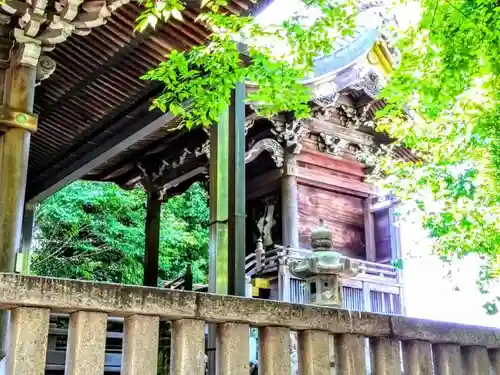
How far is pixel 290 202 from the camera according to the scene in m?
12.2

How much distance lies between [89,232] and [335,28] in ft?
40.9

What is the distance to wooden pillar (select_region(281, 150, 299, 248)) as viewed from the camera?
1207cm

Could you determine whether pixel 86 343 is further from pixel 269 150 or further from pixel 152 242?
pixel 269 150

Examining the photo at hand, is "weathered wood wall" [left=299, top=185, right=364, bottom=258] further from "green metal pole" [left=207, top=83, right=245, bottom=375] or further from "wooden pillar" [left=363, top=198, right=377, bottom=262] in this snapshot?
"green metal pole" [left=207, top=83, right=245, bottom=375]

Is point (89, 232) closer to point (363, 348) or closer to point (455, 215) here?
point (455, 215)

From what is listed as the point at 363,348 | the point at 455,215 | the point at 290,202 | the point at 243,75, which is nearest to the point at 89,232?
the point at 290,202

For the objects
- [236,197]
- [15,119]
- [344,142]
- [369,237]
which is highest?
[344,142]

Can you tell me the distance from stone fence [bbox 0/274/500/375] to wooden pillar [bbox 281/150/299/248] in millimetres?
8470

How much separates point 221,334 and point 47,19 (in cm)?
413

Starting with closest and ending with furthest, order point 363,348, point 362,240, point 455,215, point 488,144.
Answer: point 363,348 → point 488,144 → point 455,215 → point 362,240

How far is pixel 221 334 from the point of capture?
2.79 meters

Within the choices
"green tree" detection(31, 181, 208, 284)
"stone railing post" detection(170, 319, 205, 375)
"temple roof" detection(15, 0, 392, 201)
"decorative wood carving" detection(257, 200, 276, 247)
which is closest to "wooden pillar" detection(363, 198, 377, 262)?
"decorative wood carving" detection(257, 200, 276, 247)

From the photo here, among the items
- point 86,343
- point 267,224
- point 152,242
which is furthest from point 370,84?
point 86,343

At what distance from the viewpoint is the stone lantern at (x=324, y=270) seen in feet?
21.1
